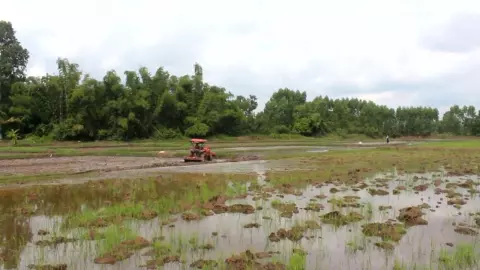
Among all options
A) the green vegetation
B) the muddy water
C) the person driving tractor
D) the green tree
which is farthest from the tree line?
the muddy water

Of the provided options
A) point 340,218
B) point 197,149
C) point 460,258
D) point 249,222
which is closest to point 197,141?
point 197,149

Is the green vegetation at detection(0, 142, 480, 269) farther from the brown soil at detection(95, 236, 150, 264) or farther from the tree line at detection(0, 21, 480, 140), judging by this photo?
the tree line at detection(0, 21, 480, 140)

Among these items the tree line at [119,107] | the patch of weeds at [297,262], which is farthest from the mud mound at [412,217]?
the tree line at [119,107]

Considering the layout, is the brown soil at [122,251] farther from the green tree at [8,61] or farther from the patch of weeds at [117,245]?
the green tree at [8,61]

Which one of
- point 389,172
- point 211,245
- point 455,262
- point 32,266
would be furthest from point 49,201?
point 389,172

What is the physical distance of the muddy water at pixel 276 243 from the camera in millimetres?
6484

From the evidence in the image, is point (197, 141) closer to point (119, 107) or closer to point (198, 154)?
point (198, 154)

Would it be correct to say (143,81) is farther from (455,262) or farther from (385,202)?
(455,262)

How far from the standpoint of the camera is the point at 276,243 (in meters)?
7.45

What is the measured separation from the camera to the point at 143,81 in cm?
5353

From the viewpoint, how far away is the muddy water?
6.48 metres

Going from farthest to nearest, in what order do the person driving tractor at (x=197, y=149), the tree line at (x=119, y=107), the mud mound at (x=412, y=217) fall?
1. the tree line at (x=119, y=107)
2. the person driving tractor at (x=197, y=149)
3. the mud mound at (x=412, y=217)

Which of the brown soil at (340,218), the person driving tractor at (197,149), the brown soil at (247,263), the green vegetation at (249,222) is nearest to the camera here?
the brown soil at (247,263)

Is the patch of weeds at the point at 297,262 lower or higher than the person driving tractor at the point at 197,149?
lower
